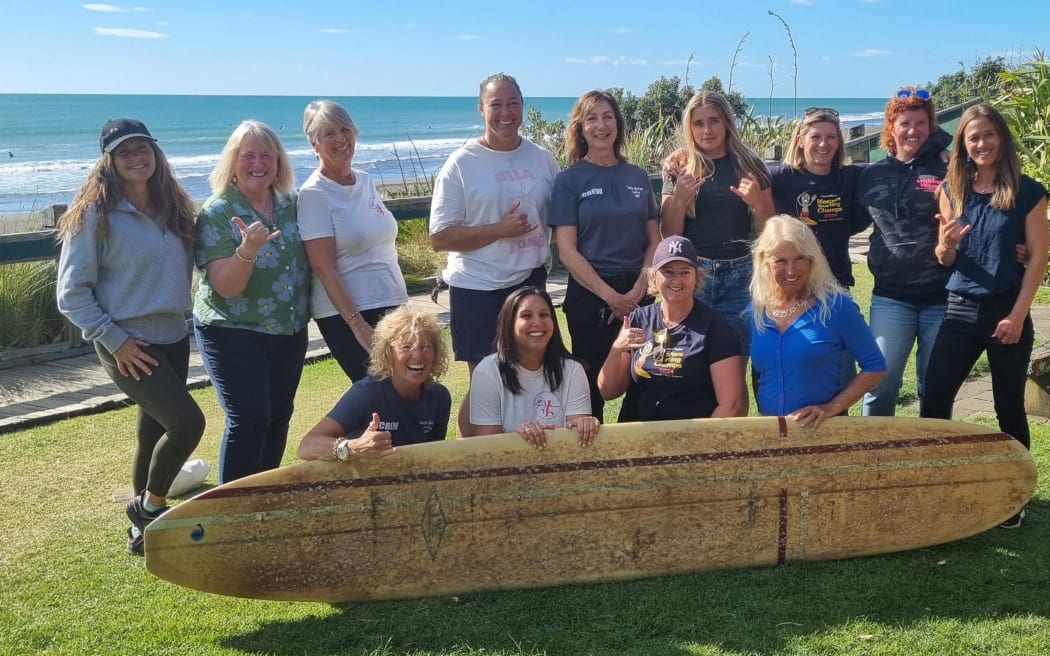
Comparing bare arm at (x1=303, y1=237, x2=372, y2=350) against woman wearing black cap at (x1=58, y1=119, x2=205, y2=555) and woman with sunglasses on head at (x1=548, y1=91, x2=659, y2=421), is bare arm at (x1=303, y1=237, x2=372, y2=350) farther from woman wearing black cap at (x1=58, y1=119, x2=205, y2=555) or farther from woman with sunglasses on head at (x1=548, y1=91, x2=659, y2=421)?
woman with sunglasses on head at (x1=548, y1=91, x2=659, y2=421)

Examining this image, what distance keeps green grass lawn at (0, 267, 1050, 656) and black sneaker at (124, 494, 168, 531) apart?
130mm

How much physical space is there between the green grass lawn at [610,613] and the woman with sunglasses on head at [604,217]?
1.12 meters

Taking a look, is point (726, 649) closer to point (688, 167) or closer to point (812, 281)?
point (812, 281)

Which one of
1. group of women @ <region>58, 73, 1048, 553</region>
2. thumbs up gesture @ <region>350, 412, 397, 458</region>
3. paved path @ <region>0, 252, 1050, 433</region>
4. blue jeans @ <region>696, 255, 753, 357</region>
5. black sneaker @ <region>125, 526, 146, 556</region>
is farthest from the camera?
paved path @ <region>0, 252, 1050, 433</region>

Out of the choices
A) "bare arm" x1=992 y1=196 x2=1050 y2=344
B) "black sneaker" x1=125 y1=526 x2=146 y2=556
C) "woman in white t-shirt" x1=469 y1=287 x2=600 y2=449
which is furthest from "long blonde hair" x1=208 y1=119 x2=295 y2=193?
"bare arm" x1=992 y1=196 x2=1050 y2=344

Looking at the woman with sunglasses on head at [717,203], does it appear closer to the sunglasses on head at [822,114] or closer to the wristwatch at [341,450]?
the sunglasses on head at [822,114]

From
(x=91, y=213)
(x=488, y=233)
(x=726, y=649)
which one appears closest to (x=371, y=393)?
(x=488, y=233)

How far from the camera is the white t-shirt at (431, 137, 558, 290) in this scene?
3967mm

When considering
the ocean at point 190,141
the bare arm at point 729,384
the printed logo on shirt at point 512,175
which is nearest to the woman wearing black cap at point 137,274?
the printed logo on shirt at point 512,175

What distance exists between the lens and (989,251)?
361cm

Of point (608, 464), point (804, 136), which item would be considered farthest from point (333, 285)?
point (804, 136)

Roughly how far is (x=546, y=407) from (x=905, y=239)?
1.53 meters

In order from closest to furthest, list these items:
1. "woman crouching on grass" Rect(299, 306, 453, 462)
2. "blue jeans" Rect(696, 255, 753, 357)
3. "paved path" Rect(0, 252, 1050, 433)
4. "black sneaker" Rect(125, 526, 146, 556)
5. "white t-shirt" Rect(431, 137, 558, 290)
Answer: "woman crouching on grass" Rect(299, 306, 453, 462) → "black sneaker" Rect(125, 526, 146, 556) → "white t-shirt" Rect(431, 137, 558, 290) → "blue jeans" Rect(696, 255, 753, 357) → "paved path" Rect(0, 252, 1050, 433)

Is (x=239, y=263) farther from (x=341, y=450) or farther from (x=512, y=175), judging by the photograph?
(x=512, y=175)
